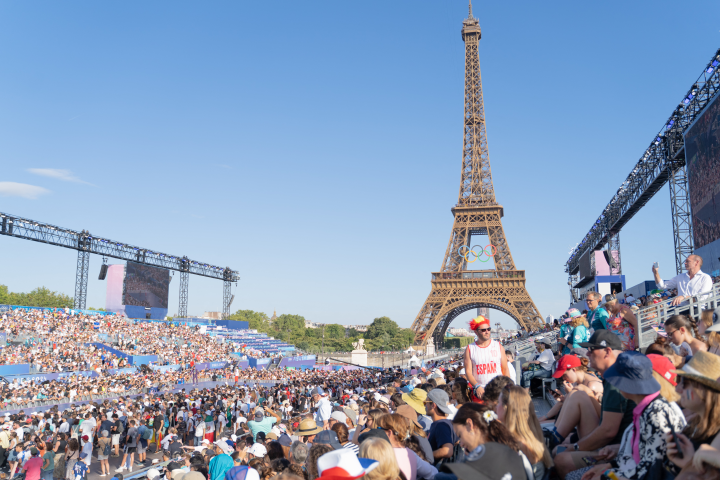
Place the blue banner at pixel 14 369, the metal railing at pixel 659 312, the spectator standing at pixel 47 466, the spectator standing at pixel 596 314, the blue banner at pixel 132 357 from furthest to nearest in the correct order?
the blue banner at pixel 132 357 → the blue banner at pixel 14 369 → the spectator standing at pixel 47 466 → the metal railing at pixel 659 312 → the spectator standing at pixel 596 314

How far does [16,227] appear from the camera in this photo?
35.1 m

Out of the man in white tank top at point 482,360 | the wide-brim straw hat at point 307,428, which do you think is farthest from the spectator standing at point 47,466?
the man in white tank top at point 482,360

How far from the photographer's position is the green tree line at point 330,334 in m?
81.6

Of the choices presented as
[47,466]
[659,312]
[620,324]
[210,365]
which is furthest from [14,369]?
[659,312]

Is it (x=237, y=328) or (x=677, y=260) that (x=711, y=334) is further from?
(x=237, y=328)

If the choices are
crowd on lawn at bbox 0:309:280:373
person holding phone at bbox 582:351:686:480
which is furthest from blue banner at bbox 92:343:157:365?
person holding phone at bbox 582:351:686:480

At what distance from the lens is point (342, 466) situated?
108 inches

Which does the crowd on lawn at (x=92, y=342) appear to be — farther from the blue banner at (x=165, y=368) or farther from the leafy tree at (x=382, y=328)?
the leafy tree at (x=382, y=328)

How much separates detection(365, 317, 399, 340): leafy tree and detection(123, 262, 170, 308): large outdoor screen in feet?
152

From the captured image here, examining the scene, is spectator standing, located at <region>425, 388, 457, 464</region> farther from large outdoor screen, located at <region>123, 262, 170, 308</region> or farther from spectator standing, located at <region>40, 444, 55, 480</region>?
large outdoor screen, located at <region>123, 262, 170, 308</region>

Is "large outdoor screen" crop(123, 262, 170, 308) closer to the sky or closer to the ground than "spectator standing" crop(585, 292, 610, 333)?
closer to the sky

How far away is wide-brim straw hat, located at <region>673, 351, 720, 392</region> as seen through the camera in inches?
92.7

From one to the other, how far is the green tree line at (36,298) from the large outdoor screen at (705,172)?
87974 millimetres

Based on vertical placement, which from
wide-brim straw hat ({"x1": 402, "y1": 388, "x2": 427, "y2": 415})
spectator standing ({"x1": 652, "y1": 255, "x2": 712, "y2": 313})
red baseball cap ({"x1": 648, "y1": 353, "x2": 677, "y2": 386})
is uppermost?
spectator standing ({"x1": 652, "y1": 255, "x2": 712, "y2": 313})
